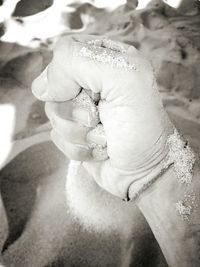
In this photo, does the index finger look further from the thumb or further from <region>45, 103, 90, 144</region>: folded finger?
the thumb

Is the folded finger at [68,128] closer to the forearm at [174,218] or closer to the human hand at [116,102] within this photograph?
the human hand at [116,102]

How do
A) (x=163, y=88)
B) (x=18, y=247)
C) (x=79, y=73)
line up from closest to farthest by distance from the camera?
(x=79, y=73) < (x=18, y=247) < (x=163, y=88)

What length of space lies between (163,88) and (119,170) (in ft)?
3.10

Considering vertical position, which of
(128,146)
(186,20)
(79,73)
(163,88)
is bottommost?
(163,88)

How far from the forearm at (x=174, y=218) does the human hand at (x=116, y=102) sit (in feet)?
0.18

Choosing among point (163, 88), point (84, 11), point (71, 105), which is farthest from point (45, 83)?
point (84, 11)

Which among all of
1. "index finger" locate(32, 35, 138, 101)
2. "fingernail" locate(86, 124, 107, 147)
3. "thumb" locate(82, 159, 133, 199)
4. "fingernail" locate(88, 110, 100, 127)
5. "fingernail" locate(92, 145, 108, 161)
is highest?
"index finger" locate(32, 35, 138, 101)

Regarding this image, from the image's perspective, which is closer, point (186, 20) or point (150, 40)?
point (150, 40)

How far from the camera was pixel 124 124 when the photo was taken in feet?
2.78

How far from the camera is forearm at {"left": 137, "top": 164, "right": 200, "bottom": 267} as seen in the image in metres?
0.90

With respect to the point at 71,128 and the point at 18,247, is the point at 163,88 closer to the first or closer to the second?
the point at 71,128

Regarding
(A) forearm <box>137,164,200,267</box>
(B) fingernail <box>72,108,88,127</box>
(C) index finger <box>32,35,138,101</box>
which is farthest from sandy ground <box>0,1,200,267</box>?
(C) index finger <box>32,35,138,101</box>

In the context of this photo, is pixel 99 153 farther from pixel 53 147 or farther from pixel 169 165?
pixel 53 147

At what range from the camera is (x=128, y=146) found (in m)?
0.87
